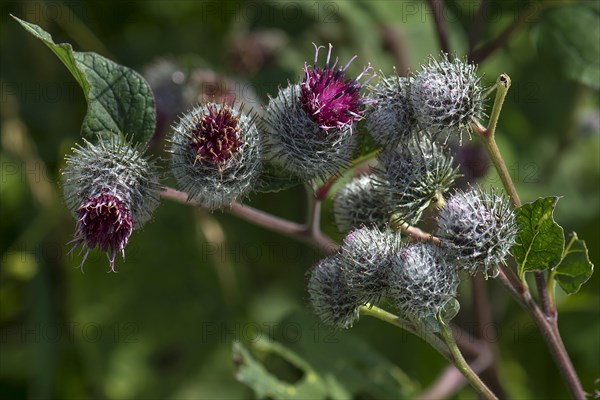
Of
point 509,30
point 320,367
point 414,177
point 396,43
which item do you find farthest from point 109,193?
point 396,43

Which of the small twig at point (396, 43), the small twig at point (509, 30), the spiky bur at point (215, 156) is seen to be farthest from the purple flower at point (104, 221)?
the small twig at point (396, 43)

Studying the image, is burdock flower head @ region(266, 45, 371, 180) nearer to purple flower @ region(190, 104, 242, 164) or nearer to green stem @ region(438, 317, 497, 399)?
purple flower @ region(190, 104, 242, 164)

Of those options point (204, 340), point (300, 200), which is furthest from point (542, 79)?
point (204, 340)

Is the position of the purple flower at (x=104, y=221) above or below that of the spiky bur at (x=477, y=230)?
below

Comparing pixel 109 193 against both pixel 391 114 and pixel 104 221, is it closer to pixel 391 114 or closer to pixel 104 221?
pixel 104 221

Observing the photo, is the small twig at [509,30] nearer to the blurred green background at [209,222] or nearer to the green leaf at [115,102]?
the blurred green background at [209,222]

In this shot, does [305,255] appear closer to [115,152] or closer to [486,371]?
[486,371]
